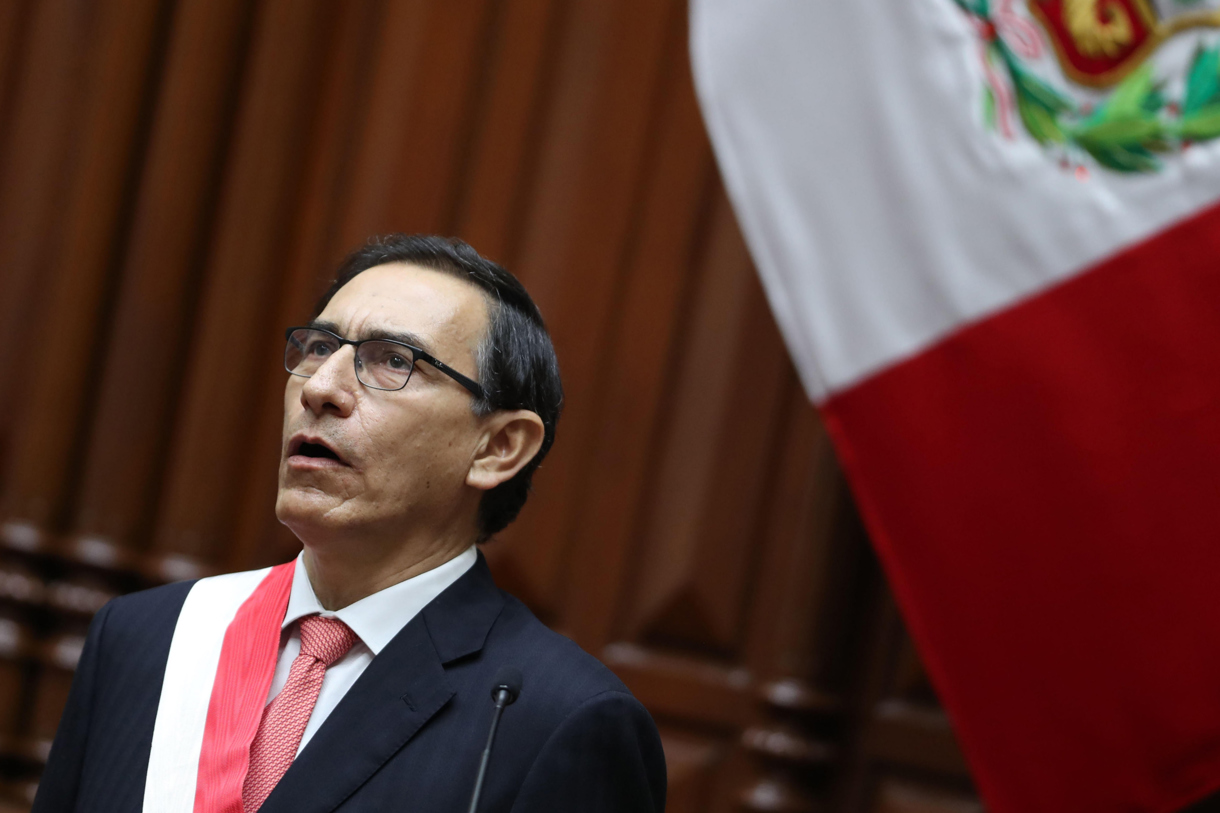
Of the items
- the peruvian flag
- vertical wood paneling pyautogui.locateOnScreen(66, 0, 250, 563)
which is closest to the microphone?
the peruvian flag

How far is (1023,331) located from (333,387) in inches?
40.5

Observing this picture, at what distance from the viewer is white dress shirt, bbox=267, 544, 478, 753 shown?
1264 millimetres

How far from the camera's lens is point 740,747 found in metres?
2.49

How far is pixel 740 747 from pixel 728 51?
151 cm

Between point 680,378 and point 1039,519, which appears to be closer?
point 1039,519

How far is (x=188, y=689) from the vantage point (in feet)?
4.32

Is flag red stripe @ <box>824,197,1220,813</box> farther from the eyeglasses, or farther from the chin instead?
the chin

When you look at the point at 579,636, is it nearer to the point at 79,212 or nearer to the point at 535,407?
the point at 535,407

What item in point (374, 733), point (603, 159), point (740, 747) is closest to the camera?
point (374, 733)

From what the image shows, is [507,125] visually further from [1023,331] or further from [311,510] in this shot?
[311,510]

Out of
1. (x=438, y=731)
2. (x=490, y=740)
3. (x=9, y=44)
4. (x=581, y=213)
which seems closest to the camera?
(x=490, y=740)

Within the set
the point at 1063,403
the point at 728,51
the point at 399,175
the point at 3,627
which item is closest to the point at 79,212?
the point at 399,175

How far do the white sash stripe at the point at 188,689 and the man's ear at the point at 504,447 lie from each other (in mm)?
338

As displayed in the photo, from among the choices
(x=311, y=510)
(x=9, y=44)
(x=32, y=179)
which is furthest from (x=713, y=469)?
(x=9, y=44)
